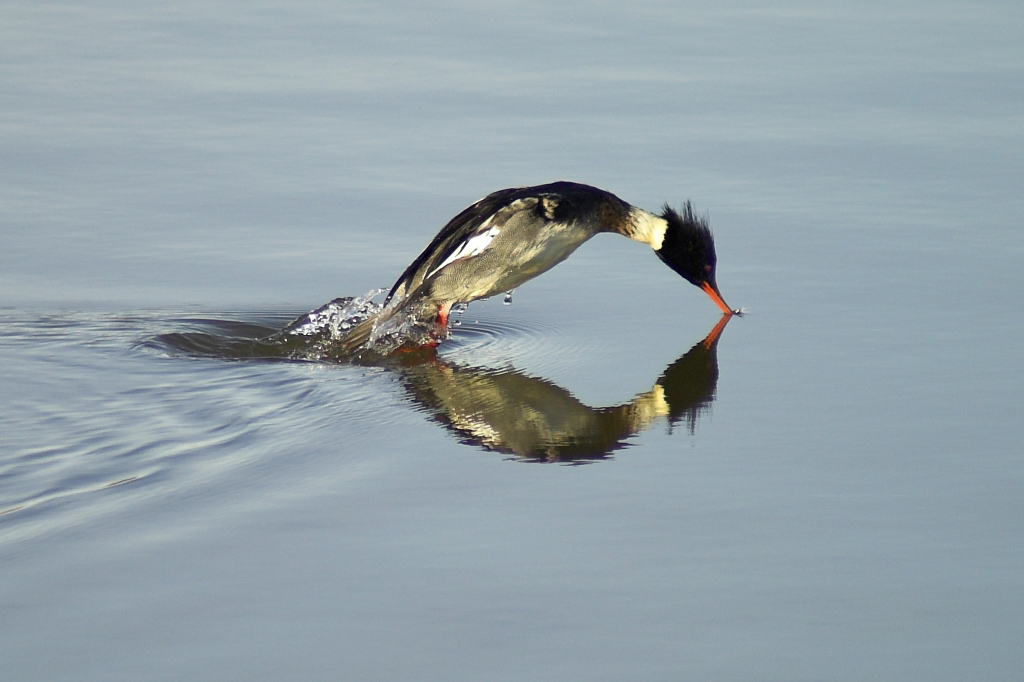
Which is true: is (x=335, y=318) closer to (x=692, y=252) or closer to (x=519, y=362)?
(x=519, y=362)

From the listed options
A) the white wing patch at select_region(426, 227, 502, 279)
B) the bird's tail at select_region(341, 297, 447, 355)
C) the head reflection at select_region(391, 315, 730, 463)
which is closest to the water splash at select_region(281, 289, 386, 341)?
the bird's tail at select_region(341, 297, 447, 355)

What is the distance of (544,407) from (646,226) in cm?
221

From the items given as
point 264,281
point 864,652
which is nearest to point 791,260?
point 264,281

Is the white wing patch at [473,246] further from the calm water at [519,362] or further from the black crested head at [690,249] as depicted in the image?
the black crested head at [690,249]

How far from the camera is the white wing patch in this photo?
23.5ft

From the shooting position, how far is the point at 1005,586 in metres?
3.93

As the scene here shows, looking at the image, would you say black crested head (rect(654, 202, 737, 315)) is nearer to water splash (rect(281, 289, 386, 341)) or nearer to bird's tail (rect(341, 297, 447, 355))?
bird's tail (rect(341, 297, 447, 355))

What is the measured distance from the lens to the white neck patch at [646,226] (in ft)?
25.3

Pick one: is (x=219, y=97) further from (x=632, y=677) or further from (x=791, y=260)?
(x=632, y=677)

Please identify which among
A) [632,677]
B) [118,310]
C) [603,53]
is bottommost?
[632,677]

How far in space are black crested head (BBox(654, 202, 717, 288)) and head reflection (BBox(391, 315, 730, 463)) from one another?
0.80 meters

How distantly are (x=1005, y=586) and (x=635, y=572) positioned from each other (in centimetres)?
101

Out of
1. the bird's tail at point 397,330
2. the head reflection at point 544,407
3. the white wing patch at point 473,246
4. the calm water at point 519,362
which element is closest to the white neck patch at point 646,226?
the calm water at point 519,362

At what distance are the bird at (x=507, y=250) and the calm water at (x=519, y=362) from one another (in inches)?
9.0
